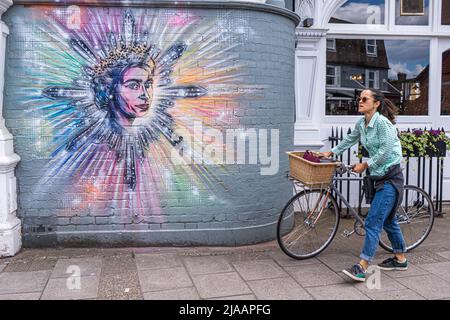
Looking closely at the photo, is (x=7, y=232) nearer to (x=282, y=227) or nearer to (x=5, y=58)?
(x=5, y=58)

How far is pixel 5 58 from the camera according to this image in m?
5.46

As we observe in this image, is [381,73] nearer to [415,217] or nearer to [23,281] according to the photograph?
[415,217]

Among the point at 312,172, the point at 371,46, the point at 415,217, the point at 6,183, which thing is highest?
the point at 371,46

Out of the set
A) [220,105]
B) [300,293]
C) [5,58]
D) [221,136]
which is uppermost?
[5,58]

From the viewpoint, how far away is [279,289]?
4.55m

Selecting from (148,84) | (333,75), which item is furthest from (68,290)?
(333,75)

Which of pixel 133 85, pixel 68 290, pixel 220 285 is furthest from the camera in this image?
pixel 133 85

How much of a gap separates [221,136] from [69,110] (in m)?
1.73

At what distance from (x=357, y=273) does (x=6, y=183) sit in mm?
3729

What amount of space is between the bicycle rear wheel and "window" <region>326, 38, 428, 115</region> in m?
2.51
